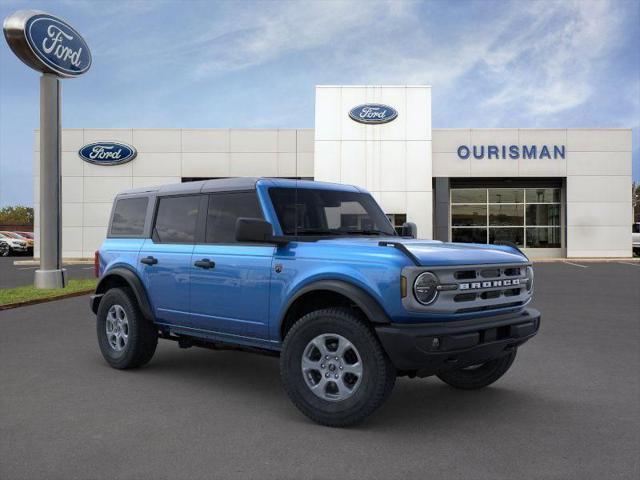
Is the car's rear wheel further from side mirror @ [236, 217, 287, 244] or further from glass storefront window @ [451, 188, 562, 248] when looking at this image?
glass storefront window @ [451, 188, 562, 248]

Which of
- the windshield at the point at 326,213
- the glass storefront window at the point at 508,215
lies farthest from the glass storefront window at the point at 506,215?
the windshield at the point at 326,213

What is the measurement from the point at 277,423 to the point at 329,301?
1.03 meters

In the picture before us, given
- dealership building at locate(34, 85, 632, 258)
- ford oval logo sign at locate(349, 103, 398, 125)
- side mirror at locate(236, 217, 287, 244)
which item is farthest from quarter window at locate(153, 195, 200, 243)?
ford oval logo sign at locate(349, 103, 398, 125)

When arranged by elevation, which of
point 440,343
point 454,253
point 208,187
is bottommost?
point 440,343

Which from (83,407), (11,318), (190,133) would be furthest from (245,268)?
(190,133)

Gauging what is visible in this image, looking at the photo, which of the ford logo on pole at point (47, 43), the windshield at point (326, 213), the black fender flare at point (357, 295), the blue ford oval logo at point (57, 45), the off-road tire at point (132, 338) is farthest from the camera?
the blue ford oval logo at point (57, 45)

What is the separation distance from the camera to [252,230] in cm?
441

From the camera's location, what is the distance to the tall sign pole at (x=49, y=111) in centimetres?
1460

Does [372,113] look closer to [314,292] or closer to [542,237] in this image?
[542,237]

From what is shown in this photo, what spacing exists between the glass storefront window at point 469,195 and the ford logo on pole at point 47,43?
22.2 metres

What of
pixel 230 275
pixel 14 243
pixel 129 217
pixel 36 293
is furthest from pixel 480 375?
pixel 14 243

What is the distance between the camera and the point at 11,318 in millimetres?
10047

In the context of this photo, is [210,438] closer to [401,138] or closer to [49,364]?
[49,364]

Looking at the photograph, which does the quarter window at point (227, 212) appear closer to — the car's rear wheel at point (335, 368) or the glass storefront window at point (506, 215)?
the car's rear wheel at point (335, 368)
